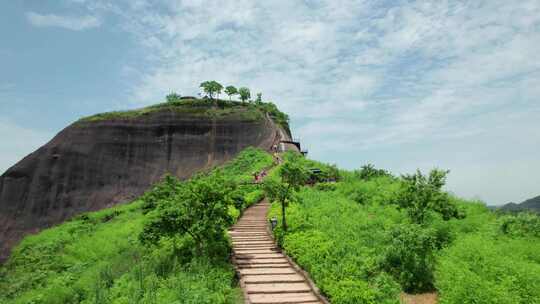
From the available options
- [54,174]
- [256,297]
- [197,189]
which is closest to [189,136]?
[54,174]

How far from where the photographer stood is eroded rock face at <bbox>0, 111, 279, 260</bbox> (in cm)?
4231

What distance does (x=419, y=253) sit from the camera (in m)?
9.54

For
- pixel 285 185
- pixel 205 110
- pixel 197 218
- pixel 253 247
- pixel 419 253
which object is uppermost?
pixel 205 110

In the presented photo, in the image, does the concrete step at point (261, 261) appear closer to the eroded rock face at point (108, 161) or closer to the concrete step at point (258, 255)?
the concrete step at point (258, 255)

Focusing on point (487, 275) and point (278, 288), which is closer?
point (487, 275)

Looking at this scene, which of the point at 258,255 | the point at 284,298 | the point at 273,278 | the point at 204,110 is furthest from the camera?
the point at 204,110

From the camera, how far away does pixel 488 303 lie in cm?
688

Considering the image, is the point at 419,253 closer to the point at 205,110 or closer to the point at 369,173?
the point at 369,173

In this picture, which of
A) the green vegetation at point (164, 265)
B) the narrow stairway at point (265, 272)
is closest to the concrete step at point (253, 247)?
the narrow stairway at point (265, 272)

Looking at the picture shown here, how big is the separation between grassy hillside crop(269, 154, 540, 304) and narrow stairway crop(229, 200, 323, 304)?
1.50 feet

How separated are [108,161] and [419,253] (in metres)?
45.8

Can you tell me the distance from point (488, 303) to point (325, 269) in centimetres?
383

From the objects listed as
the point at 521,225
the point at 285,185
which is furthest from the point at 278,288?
the point at 521,225

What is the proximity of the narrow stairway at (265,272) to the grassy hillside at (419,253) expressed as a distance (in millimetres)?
457
